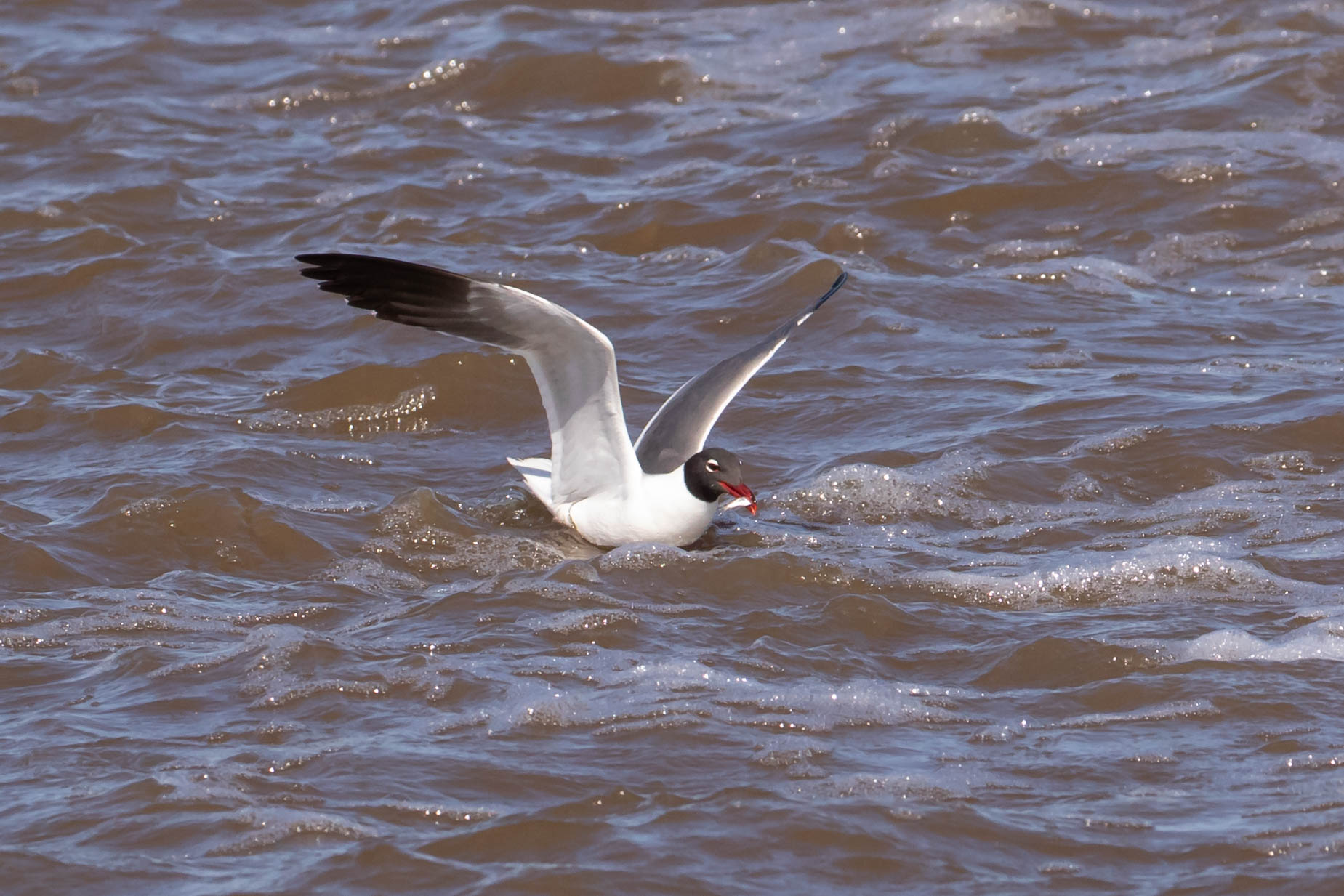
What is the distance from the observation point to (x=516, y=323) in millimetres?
6387

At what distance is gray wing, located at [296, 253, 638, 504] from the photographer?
6309 mm

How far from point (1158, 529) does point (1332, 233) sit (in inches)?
137

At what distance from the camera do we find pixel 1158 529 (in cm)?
654

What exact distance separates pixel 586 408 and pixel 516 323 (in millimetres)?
533

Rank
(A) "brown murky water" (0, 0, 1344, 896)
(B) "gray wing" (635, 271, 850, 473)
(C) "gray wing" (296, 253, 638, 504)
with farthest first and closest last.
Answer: (B) "gray wing" (635, 271, 850, 473)
(C) "gray wing" (296, 253, 638, 504)
(A) "brown murky water" (0, 0, 1344, 896)

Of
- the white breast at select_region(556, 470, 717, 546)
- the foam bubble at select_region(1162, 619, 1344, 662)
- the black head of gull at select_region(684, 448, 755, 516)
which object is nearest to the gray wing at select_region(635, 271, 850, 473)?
the white breast at select_region(556, 470, 717, 546)

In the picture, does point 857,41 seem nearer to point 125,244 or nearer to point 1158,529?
point 125,244

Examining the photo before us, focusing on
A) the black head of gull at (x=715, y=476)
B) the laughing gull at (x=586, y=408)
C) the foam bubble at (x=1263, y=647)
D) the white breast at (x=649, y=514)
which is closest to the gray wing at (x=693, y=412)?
the laughing gull at (x=586, y=408)

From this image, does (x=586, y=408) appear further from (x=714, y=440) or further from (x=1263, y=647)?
(x=1263, y=647)

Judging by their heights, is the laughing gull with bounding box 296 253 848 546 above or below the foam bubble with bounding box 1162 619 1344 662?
above

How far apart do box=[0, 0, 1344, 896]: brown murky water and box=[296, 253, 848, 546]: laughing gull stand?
236mm

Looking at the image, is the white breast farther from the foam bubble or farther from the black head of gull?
the foam bubble

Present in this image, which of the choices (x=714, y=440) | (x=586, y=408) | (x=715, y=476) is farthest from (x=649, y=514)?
(x=714, y=440)

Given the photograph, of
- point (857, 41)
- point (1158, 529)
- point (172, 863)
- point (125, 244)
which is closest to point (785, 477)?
point (1158, 529)
